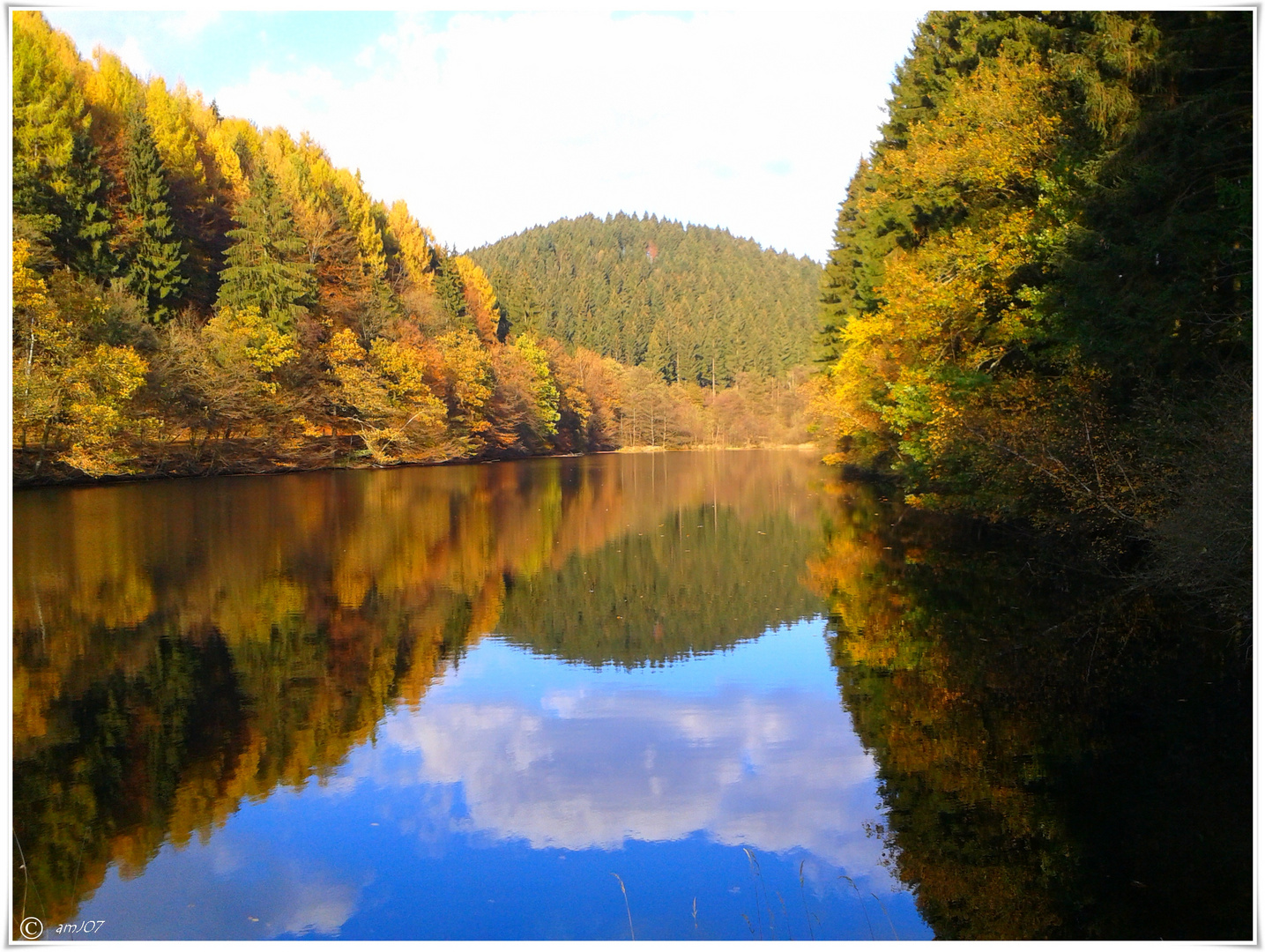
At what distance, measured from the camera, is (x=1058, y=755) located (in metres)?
7.01

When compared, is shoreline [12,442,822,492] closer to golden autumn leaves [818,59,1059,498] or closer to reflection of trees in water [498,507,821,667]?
reflection of trees in water [498,507,821,667]

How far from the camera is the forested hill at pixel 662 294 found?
113 m

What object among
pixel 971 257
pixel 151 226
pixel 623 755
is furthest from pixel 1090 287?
pixel 151 226

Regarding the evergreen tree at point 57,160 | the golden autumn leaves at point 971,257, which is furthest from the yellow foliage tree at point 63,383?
the golden autumn leaves at point 971,257

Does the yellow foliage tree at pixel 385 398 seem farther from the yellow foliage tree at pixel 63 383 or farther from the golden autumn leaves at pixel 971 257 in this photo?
the golden autumn leaves at pixel 971 257

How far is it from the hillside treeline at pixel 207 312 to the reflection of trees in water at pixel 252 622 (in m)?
5.16

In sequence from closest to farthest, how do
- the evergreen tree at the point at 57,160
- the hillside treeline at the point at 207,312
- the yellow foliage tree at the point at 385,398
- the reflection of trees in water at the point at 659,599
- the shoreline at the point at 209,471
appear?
the reflection of trees in water at the point at 659,599
the hillside treeline at the point at 207,312
the shoreline at the point at 209,471
the evergreen tree at the point at 57,160
the yellow foliage tree at the point at 385,398

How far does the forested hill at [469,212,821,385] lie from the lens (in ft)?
371

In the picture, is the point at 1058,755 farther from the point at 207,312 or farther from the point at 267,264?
the point at 207,312

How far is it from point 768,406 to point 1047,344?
3318 inches

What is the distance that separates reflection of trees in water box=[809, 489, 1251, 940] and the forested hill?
72.7m

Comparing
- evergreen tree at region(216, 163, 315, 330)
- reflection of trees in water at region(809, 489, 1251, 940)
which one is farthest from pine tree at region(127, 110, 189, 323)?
reflection of trees in water at region(809, 489, 1251, 940)

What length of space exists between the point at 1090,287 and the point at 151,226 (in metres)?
40.5

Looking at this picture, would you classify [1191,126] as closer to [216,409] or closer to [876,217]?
[876,217]
